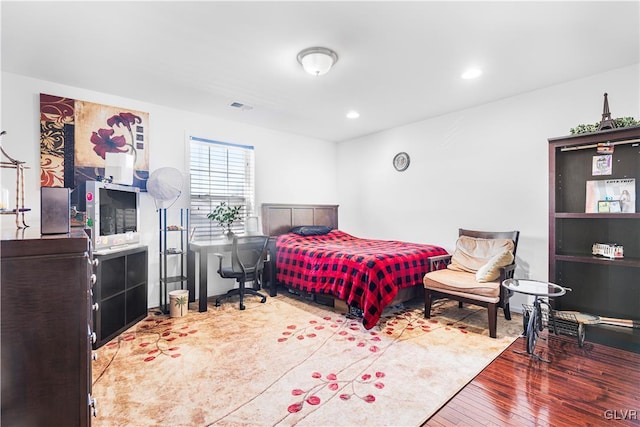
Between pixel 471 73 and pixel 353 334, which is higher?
pixel 471 73

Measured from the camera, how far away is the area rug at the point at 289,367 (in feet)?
5.78

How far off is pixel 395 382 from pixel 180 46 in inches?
120

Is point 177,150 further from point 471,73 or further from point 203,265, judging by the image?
point 471,73

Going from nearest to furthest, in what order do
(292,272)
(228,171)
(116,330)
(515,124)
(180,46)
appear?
(180,46), (116,330), (515,124), (292,272), (228,171)

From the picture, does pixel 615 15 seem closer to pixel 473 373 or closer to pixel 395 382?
pixel 473 373

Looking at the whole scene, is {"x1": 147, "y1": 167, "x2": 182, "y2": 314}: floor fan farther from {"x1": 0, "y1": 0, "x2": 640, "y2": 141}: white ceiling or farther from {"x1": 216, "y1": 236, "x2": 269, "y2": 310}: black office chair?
{"x1": 0, "y1": 0, "x2": 640, "y2": 141}: white ceiling

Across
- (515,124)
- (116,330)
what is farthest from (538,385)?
(116,330)

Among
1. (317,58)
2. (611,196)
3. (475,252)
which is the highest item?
(317,58)

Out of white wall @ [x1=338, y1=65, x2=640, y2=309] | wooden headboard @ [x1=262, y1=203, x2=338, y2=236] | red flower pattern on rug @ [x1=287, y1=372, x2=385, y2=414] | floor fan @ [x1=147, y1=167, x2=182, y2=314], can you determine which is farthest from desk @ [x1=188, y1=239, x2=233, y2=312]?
white wall @ [x1=338, y1=65, x2=640, y2=309]

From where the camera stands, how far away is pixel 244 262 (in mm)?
3861

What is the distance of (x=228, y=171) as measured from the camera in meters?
4.50

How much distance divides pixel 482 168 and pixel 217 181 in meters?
3.61

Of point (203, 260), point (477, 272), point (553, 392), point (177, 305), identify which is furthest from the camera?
point (203, 260)

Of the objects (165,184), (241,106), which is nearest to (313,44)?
(241,106)
